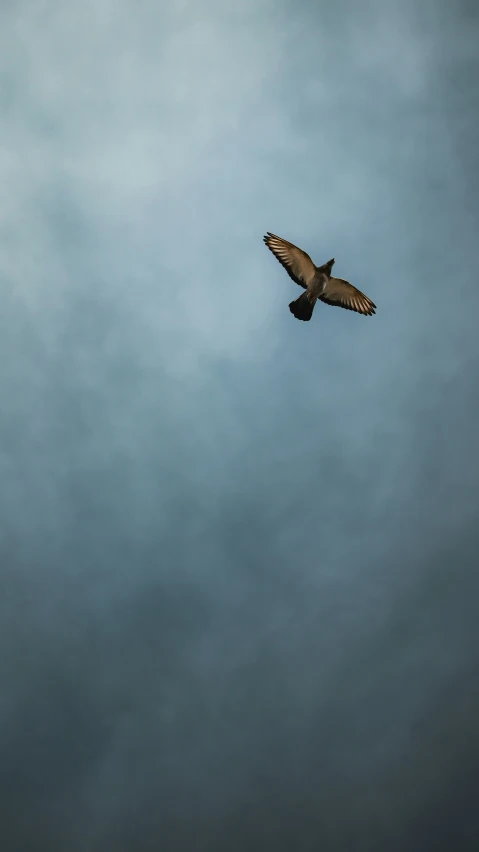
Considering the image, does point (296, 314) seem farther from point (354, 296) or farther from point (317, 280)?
point (354, 296)

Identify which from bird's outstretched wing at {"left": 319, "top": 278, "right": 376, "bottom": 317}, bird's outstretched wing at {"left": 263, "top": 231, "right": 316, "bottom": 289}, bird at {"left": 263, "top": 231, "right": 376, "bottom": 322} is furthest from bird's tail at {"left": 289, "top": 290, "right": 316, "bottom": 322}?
bird's outstretched wing at {"left": 319, "top": 278, "right": 376, "bottom": 317}

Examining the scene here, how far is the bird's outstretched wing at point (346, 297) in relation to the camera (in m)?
21.3

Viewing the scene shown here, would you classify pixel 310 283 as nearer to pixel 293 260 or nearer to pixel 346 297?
pixel 293 260

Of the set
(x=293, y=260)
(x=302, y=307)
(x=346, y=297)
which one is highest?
(x=293, y=260)

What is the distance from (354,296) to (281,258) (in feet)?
10.1

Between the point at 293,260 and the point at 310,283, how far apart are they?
1.03m

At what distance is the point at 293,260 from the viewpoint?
20719 millimetres

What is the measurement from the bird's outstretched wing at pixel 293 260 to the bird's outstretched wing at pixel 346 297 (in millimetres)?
869

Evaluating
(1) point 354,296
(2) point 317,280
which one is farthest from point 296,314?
(1) point 354,296

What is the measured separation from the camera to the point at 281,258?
817 inches

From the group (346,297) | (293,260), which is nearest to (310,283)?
(293,260)

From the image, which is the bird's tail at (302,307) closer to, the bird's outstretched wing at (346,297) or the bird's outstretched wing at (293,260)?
the bird's outstretched wing at (293,260)

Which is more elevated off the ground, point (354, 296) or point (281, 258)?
point (281, 258)

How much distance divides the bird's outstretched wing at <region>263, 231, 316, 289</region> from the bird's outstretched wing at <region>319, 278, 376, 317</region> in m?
0.87
